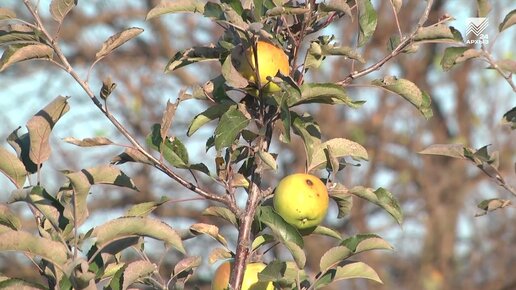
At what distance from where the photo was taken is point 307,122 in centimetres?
167

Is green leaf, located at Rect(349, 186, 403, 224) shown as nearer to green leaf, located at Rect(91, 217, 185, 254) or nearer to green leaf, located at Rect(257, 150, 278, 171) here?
green leaf, located at Rect(257, 150, 278, 171)

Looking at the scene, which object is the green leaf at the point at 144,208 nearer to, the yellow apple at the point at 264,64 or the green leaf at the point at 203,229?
the green leaf at the point at 203,229

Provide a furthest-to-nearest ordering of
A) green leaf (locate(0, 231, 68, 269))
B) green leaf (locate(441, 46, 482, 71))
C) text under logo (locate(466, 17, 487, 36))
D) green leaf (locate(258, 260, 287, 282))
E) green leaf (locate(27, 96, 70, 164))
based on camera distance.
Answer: text under logo (locate(466, 17, 487, 36)) < green leaf (locate(441, 46, 482, 71)) < green leaf (locate(27, 96, 70, 164)) < green leaf (locate(258, 260, 287, 282)) < green leaf (locate(0, 231, 68, 269))

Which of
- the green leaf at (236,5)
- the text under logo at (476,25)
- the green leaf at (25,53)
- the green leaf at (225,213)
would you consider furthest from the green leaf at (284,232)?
the text under logo at (476,25)

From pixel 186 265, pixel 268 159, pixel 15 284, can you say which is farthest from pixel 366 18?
pixel 15 284

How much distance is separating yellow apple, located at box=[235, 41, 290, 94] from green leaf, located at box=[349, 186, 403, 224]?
0.77 ft

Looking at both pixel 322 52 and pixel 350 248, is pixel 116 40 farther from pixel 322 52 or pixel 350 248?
pixel 350 248

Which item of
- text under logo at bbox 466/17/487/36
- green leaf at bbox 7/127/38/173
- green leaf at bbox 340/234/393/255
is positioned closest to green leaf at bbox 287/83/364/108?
green leaf at bbox 340/234/393/255

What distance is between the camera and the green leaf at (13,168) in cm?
158

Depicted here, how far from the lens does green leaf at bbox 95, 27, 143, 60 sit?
1666mm

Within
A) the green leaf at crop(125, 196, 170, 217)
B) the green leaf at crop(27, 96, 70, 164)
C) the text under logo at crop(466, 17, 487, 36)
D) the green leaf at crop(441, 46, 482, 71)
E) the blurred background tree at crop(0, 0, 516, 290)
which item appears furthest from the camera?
the blurred background tree at crop(0, 0, 516, 290)

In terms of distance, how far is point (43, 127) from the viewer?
159 cm

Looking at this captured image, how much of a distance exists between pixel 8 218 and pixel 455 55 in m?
0.91

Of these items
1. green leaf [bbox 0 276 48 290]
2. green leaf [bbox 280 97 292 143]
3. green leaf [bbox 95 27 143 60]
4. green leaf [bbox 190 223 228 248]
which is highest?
green leaf [bbox 95 27 143 60]
